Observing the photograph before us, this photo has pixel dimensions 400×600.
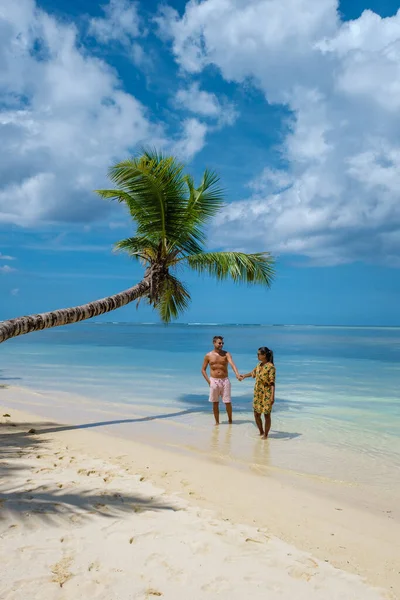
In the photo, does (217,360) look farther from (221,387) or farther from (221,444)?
(221,444)

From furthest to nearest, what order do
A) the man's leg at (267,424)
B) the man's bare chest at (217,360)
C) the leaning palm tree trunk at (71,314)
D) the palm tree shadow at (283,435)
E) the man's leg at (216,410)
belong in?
the man's leg at (216,410)
the man's bare chest at (217,360)
the palm tree shadow at (283,435)
the man's leg at (267,424)
the leaning palm tree trunk at (71,314)

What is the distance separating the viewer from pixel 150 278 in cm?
1027

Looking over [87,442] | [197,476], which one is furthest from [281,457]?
[87,442]

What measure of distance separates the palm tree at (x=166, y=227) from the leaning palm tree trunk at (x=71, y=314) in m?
0.03

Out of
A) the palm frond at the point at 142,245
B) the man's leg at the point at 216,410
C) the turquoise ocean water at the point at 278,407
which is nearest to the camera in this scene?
the turquoise ocean water at the point at 278,407

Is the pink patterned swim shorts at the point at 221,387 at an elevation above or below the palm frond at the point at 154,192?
below

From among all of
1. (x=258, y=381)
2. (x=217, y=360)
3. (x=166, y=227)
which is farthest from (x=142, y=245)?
(x=258, y=381)

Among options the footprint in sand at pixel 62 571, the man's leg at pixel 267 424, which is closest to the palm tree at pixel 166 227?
the man's leg at pixel 267 424

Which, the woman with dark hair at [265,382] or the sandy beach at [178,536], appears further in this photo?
the woman with dark hair at [265,382]

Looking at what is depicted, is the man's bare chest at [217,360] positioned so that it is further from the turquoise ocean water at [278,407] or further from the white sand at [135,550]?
the white sand at [135,550]

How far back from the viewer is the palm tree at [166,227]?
9.96 meters

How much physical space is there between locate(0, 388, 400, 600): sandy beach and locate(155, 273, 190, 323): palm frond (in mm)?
5279

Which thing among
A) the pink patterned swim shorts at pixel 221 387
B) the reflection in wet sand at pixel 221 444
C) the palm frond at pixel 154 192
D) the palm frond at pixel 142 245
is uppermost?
the palm frond at pixel 154 192

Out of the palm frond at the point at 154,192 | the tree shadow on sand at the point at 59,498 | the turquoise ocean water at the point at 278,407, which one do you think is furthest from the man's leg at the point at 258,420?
the palm frond at the point at 154,192
